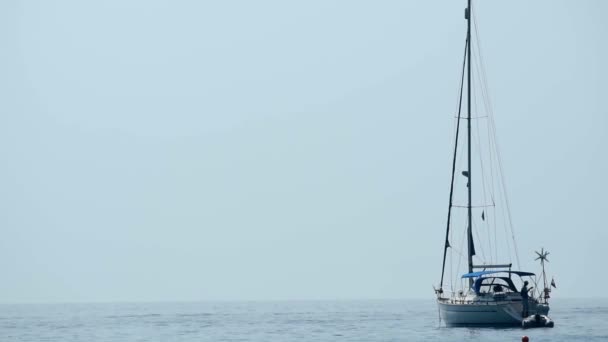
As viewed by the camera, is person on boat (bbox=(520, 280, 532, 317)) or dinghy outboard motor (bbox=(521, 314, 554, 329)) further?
dinghy outboard motor (bbox=(521, 314, 554, 329))

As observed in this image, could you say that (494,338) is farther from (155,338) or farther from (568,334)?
(155,338)

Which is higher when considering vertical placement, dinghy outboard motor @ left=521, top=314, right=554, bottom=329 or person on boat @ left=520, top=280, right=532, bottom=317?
person on boat @ left=520, top=280, right=532, bottom=317

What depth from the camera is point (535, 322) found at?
3206 inches

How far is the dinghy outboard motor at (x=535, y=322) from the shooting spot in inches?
3187

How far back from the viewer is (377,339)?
279ft

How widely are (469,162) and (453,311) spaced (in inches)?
454

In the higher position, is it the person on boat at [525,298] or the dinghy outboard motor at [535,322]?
the person on boat at [525,298]

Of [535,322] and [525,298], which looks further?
[535,322]

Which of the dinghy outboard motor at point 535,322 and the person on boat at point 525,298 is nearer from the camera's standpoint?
the person on boat at point 525,298

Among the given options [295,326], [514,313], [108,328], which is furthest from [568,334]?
[108,328]

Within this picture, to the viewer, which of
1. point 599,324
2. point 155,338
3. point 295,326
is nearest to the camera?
point 155,338

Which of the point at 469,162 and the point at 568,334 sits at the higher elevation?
the point at 469,162

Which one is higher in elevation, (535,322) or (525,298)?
(525,298)

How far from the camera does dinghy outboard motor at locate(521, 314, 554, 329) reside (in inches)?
3187
